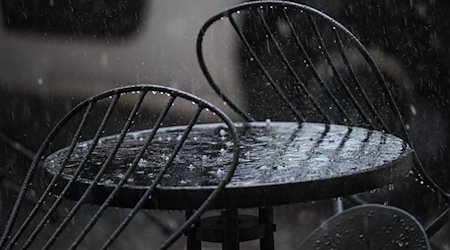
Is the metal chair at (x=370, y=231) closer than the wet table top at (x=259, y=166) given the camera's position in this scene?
No

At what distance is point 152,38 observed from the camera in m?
5.67

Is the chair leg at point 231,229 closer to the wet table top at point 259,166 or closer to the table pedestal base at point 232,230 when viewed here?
the table pedestal base at point 232,230

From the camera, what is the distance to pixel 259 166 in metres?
2.32

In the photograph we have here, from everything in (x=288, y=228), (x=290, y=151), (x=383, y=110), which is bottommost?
(x=288, y=228)

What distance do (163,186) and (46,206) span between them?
3788 millimetres

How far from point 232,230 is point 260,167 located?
24cm

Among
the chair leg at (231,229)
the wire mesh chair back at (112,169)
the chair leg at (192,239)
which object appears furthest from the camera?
the chair leg at (192,239)

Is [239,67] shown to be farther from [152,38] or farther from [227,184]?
[227,184]

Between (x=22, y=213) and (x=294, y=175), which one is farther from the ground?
(x=294, y=175)

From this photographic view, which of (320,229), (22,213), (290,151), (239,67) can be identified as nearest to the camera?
(290,151)

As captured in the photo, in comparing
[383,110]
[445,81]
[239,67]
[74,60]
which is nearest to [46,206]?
[74,60]

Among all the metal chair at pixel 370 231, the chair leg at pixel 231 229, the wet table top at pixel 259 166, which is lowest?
the metal chair at pixel 370 231

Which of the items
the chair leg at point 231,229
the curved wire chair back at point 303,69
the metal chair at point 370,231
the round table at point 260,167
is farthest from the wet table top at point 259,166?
the curved wire chair back at point 303,69

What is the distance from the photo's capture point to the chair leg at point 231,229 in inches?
94.2
